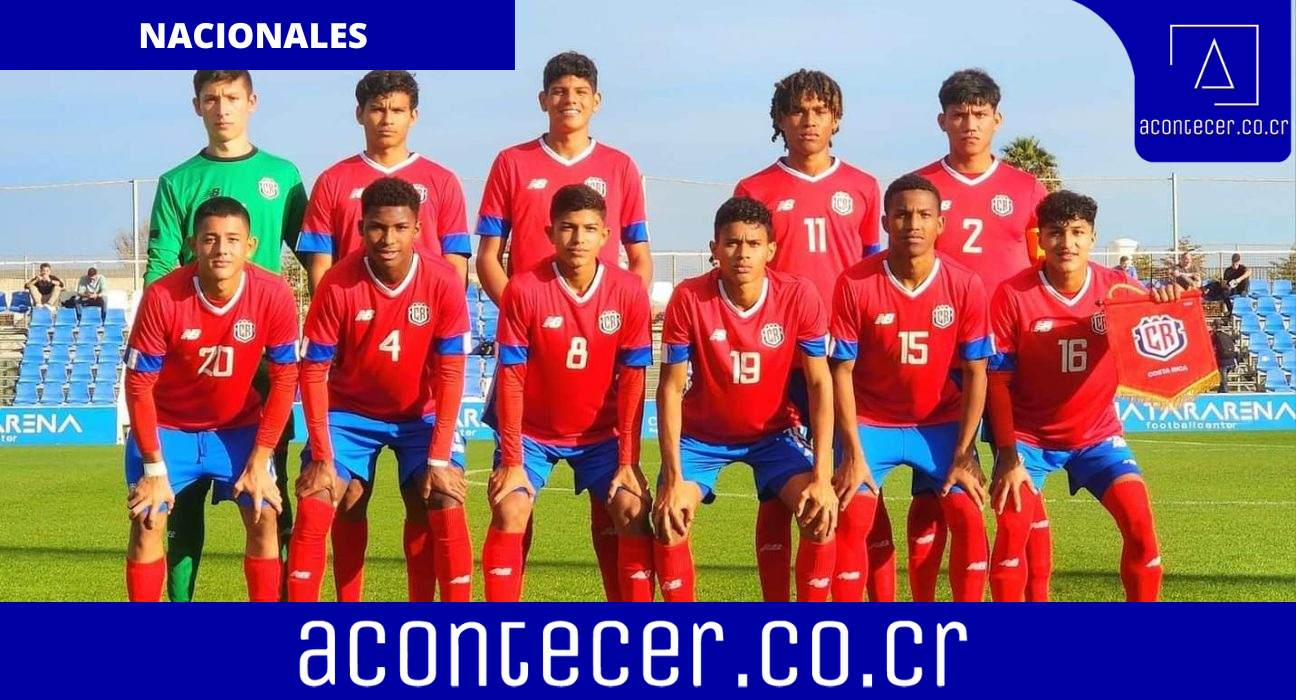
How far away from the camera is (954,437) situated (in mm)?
A: 5602

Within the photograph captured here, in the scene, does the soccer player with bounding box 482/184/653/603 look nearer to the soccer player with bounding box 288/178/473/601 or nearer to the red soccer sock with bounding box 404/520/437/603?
the soccer player with bounding box 288/178/473/601

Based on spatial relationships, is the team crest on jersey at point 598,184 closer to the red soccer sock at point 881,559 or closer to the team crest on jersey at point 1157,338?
the red soccer sock at point 881,559

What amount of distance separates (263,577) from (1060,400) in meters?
3.05

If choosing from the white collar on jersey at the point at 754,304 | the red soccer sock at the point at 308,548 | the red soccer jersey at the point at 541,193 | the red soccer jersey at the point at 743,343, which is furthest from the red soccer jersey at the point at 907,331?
the red soccer sock at the point at 308,548

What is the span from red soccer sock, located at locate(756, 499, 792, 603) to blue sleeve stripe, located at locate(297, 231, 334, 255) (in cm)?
197

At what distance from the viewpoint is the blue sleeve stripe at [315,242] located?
584cm

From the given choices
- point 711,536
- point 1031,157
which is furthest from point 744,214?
point 1031,157

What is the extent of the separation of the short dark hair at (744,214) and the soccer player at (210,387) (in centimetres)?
160

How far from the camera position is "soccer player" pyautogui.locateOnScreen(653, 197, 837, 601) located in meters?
5.30

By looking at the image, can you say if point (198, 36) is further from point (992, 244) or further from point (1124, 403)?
point (1124, 403)

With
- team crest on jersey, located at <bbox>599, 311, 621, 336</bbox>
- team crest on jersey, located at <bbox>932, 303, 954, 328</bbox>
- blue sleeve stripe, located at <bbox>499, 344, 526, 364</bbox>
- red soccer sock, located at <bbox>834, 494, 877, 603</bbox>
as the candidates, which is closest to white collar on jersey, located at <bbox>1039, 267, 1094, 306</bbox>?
team crest on jersey, located at <bbox>932, 303, 954, 328</bbox>

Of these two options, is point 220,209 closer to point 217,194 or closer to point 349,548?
point 217,194

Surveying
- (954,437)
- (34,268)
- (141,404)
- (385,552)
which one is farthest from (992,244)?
(34,268)
